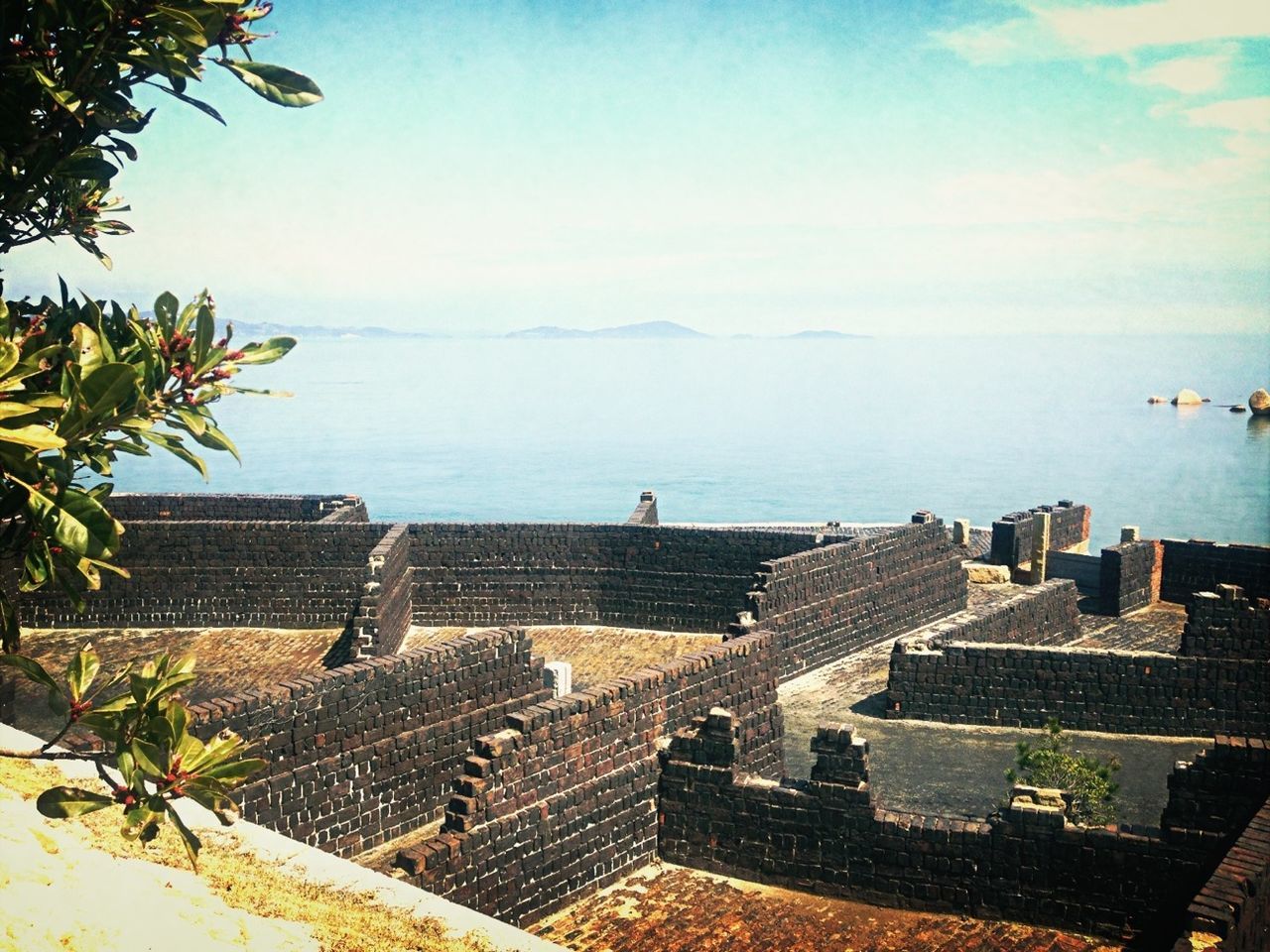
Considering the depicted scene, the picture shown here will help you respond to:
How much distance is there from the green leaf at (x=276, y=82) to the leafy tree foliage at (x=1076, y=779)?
35.4ft

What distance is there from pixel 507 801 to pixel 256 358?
810 cm

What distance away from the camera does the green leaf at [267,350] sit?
16.3 ft

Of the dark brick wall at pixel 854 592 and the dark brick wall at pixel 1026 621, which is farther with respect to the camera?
the dark brick wall at pixel 854 592

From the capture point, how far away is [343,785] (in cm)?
1324

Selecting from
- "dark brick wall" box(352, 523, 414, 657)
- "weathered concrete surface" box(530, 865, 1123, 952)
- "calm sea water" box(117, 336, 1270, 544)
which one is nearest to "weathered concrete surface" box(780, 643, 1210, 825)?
"weathered concrete surface" box(530, 865, 1123, 952)

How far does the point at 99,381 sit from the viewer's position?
4363 mm

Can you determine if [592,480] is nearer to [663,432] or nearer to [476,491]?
[476,491]

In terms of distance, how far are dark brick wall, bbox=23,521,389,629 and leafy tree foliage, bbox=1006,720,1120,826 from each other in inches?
465

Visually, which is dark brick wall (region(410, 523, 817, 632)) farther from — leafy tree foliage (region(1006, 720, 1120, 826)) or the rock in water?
the rock in water

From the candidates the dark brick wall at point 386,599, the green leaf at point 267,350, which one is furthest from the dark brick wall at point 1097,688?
the green leaf at point 267,350

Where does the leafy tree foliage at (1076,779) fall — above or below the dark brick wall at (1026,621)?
below

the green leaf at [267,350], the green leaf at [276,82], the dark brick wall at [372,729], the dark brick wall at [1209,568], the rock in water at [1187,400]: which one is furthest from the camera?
the rock in water at [1187,400]

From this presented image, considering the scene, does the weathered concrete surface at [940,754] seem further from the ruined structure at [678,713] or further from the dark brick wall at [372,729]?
the dark brick wall at [372,729]

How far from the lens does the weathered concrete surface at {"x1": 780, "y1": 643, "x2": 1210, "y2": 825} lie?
15.4 metres
